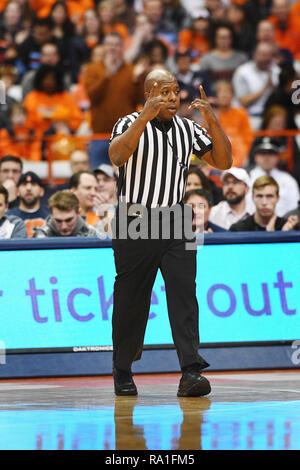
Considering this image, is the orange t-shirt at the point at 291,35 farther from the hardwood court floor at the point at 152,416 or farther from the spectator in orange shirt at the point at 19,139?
the hardwood court floor at the point at 152,416

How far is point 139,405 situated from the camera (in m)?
6.77

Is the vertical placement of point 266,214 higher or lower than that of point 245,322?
higher

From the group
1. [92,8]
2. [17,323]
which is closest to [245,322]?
[17,323]

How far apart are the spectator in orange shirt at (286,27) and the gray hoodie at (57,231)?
8496 millimetres

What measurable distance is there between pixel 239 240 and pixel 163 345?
3.76ft

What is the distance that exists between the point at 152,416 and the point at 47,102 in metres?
9.96

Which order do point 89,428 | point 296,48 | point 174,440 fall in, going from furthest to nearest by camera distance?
1. point 296,48
2. point 89,428
3. point 174,440

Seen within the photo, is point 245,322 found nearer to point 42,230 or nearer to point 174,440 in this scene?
point 42,230

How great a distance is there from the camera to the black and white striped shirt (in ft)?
23.8

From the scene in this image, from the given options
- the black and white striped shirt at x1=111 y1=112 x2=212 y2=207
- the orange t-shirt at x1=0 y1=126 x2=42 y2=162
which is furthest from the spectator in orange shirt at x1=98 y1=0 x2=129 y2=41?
the black and white striped shirt at x1=111 y1=112 x2=212 y2=207

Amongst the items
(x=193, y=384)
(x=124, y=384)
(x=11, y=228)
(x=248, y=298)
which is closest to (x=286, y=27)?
(x=11, y=228)

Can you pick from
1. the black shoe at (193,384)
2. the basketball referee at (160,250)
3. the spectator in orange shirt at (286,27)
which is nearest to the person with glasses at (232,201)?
the basketball referee at (160,250)

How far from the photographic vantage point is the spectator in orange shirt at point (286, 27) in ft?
56.7

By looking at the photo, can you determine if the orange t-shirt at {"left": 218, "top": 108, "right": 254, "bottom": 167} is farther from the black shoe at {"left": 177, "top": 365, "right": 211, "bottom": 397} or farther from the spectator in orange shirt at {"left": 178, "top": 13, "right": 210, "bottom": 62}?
the black shoe at {"left": 177, "top": 365, "right": 211, "bottom": 397}
